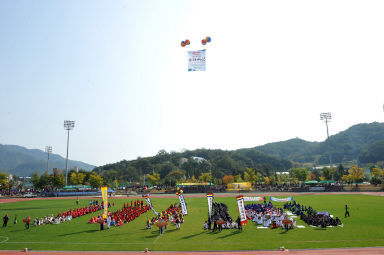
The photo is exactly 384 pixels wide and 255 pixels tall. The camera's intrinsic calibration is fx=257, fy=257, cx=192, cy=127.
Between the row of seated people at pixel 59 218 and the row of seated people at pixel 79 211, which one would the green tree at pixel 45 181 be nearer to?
the row of seated people at pixel 79 211

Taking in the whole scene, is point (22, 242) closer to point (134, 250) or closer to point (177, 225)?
point (134, 250)

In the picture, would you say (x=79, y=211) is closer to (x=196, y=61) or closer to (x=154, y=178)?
(x=196, y=61)

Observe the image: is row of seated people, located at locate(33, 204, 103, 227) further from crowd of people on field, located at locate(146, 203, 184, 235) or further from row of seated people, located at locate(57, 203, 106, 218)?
crowd of people on field, located at locate(146, 203, 184, 235)

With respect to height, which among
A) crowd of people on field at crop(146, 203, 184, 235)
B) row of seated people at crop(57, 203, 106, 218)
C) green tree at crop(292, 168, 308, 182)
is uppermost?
green tree at crop(292, 168, 308, 182)

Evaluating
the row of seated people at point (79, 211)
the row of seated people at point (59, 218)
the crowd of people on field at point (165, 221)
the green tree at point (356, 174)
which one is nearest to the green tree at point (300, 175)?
the green tree at point (356, 174)

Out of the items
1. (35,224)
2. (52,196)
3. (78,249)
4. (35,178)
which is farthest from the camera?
(35,178)

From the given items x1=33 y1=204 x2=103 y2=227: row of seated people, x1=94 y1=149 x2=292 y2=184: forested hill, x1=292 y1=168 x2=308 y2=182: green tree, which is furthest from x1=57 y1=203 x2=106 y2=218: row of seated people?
x1=292 y1=168 x2=308 y2=182: green tree

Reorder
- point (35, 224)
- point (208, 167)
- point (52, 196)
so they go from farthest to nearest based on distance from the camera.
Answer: point (208, 167)
point (52, 196)
point (35, 224)

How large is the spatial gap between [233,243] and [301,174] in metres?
90.2

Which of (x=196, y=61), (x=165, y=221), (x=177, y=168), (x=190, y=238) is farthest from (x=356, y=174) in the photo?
(x=177, y=168)

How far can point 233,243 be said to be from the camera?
18.1 m

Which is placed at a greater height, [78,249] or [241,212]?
[241,212]

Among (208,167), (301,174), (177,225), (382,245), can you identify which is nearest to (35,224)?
(177,225)

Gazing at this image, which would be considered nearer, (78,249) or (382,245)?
(382,245)
